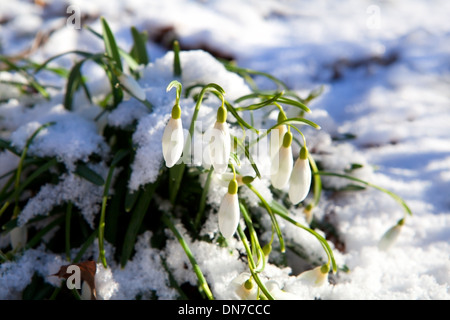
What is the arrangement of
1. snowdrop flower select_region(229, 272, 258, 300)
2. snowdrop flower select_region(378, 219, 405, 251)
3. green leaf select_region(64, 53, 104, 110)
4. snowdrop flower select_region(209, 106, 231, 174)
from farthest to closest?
green leaf select_region(64, 53, 104, 110) < snowdrop flower select_region(378, 219, 405, 251) < snowdrop flower select_region(229, 272, 258, 300) < snowdrop flower select_region(209, 106, 231, 174)

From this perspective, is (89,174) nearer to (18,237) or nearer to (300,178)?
(18,237)

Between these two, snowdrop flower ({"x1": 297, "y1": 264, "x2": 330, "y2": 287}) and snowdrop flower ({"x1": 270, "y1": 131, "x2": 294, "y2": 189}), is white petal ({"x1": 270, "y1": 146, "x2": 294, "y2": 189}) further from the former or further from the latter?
snowdrop flower ({"x1": 297, "y1": 264, "x2": 330, "y2": 287})

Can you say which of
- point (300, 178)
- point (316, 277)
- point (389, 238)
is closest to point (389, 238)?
point (389, 238)

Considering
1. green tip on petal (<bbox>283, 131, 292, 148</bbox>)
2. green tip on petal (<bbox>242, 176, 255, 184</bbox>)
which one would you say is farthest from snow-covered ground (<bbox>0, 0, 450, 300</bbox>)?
green tip on petal (<bbox>283, 131, 292, 148</bbox>)
